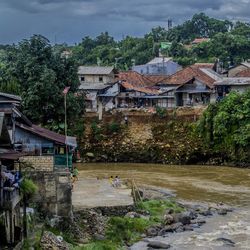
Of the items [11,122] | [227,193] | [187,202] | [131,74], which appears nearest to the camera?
[11,122]

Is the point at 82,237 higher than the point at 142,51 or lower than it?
lower

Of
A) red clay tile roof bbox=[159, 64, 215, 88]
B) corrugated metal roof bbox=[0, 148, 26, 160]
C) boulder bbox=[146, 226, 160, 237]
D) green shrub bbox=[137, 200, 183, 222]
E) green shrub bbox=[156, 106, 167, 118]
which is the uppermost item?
red clay tile roof bbox=[159, 64, 215, 88]

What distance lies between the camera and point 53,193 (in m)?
26.2

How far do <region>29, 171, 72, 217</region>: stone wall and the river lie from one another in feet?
12.3

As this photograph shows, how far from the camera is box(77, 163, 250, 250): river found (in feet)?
95.1

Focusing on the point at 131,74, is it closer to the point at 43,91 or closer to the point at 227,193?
the point at 43,91

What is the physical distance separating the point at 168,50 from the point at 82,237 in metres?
76.4

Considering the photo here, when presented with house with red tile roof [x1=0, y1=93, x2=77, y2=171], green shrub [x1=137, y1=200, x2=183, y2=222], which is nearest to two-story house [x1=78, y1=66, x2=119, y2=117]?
green shrub [x1=137, y1=200, x2=183, y2=222]

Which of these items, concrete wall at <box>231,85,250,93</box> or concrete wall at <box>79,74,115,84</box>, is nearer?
concrete wall at <box>231,85,250,93</box>

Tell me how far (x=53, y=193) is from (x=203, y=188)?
20.2 metres

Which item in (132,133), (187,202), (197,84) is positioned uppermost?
(197,84)

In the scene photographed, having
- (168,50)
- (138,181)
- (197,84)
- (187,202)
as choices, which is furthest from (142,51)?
(187,202)

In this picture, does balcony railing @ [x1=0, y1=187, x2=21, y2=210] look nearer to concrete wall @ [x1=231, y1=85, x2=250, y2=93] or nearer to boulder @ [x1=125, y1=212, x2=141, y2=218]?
boulder @ [x1=125, y1=212, x2=141, y2=218]

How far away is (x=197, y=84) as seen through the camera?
67000mm
